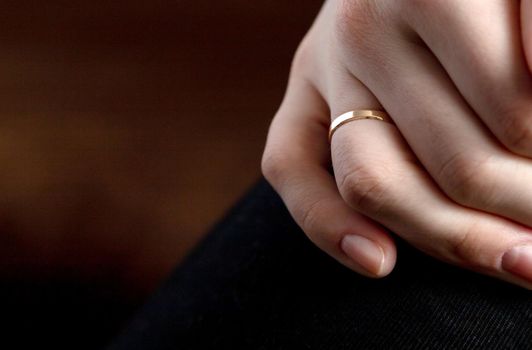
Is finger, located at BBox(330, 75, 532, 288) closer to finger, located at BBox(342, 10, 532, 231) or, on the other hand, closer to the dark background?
finger, located at BBox(342, 10, 532, 231)

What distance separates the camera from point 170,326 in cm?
53

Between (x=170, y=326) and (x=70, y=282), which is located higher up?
(x=170, y=326)

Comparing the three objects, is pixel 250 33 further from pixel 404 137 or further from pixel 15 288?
pixel 404 137

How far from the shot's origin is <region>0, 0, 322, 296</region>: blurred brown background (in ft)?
3.72

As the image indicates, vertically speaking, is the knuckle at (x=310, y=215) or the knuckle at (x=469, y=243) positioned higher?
the knuckle at (x=469, y=243)

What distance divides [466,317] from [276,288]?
13 cm

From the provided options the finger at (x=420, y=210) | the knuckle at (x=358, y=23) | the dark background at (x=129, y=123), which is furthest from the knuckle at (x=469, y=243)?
the dark background at (x=129, y=123)

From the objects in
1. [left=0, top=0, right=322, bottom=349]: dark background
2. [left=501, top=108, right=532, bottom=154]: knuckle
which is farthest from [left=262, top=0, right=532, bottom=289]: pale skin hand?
[left=0, top=0, right=322, bottom=349]: dark background

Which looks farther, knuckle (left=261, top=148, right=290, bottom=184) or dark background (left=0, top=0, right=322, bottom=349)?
dark background (left=0, top=0, right=322, bottom=349)

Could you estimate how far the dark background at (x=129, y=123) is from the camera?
43.6 inches

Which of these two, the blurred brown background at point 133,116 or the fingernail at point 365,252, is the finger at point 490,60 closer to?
the fingernail at point 365,252

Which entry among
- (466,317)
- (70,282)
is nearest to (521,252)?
(466,317)

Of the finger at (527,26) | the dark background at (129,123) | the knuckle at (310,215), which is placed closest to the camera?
the finger at (527,26)

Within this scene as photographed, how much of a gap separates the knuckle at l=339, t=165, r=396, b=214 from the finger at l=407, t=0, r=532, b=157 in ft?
0.20
